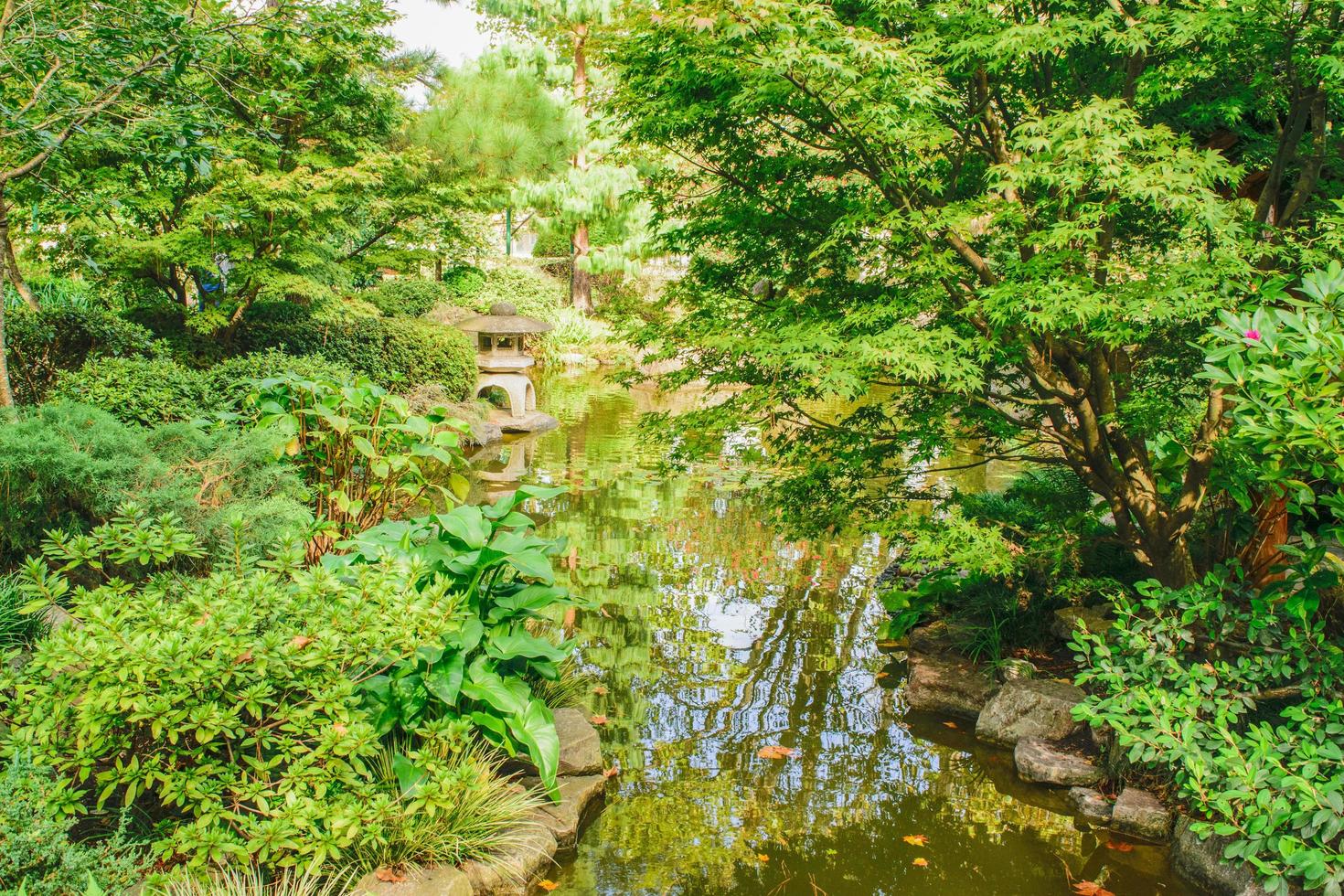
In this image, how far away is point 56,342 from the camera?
680 centimetres

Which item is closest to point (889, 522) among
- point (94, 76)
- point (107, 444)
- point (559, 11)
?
point (107, 444)

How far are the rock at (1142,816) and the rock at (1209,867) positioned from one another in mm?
84

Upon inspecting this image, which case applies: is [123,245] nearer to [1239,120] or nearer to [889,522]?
[889,522]

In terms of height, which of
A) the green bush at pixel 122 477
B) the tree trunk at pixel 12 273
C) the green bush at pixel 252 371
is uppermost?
the tree trunk at pixel 12 273

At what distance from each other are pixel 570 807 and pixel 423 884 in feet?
2.56

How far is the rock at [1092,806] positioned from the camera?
390 centimetres

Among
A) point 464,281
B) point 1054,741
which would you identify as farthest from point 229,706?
point 464,281

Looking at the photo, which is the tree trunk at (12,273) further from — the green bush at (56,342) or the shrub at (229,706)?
the shrub at (229,706)

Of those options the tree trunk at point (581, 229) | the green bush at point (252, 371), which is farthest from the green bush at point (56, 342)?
the tree trunk at point (581, 229)

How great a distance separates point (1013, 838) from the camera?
379 centimetres

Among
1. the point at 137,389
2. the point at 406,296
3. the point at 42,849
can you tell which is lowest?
the point at 406,296

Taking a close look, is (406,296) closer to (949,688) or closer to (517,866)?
(949,688)

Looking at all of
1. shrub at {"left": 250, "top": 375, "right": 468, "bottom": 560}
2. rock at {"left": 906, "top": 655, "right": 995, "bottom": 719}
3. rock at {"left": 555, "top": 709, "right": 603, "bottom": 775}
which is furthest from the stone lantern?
rock at {"left": 555, "top": 709, "right": 603, "bottom": 775}

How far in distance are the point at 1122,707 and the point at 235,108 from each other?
841 centimetres
